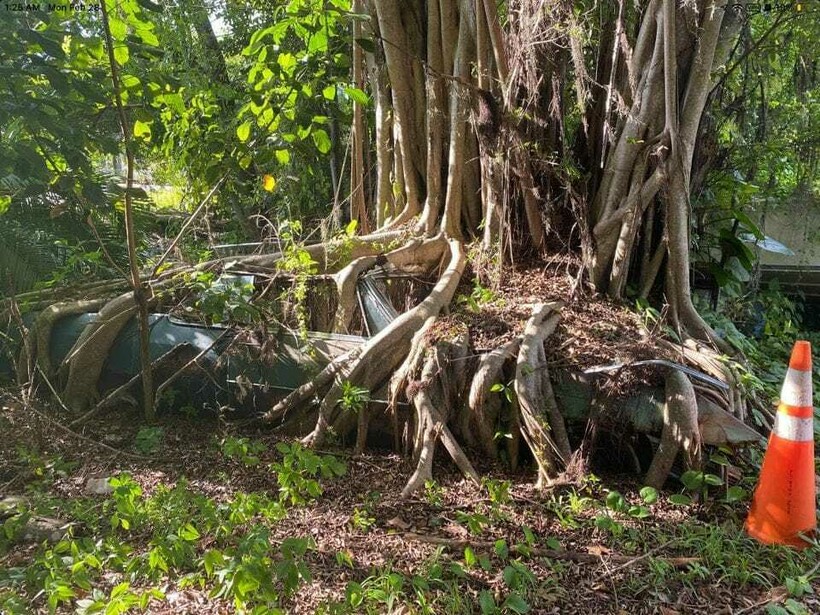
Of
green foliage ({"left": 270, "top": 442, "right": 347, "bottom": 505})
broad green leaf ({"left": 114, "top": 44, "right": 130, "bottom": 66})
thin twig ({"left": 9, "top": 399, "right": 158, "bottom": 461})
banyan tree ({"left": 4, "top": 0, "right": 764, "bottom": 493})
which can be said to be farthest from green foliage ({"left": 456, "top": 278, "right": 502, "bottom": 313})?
broad green leaf ({"left": 114, "top": 44, "right": 130, "bottom": 66})

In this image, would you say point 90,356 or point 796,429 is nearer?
point 796,429

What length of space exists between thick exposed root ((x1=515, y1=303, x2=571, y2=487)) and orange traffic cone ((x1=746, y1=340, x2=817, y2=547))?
886 millimetres

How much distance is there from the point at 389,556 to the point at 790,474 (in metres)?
1.76

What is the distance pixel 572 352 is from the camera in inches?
144

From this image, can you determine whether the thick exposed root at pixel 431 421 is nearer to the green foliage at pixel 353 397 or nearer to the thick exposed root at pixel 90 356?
the green foliage at pixel 353 397

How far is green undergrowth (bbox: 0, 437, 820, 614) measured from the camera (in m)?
2.24

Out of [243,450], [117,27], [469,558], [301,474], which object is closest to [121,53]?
[117,27]

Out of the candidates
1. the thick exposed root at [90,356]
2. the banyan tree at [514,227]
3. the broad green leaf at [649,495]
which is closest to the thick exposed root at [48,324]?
the banyan tree at [514,227]

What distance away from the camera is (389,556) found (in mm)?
2633

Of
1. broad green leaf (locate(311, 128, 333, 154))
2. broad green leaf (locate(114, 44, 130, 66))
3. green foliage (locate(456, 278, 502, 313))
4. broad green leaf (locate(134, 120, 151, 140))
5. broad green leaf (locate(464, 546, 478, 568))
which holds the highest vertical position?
broad green leaf (locate(114, 44, 130, 66))

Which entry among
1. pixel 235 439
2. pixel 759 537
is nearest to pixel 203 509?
pixel 235 439

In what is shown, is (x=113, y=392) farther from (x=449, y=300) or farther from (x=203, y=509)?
(x=449, y=300)

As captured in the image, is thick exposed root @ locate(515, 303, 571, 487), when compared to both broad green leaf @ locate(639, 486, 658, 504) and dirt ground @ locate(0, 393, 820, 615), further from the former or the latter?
broad green leaf @ locate(639, 486, 658, 504)

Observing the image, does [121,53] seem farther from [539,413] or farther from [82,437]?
[539,413]
